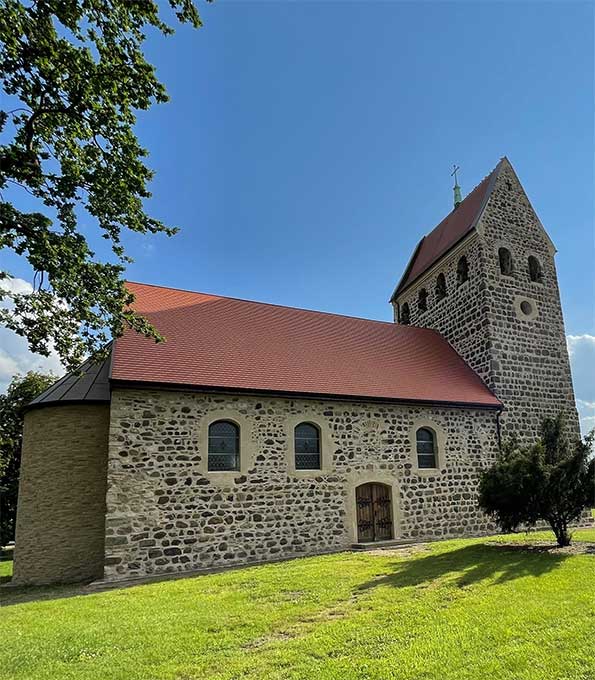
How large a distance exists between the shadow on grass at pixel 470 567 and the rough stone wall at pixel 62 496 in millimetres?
6851

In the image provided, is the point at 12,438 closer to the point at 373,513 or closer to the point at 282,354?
the point at 282,354

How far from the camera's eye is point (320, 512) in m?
12.4

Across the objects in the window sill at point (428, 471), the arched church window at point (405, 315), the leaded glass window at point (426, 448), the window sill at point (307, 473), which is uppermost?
the arched church window at point (405, 315)

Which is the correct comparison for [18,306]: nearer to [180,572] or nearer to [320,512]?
[180,572]

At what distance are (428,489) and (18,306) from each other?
11581 millimetres

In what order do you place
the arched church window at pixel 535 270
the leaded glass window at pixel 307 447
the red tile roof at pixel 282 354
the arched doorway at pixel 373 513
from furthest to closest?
the arched church window at pixel 535 270 → the arched doorway at pixel 373 513 → the leaded glass window at pixel 307 447 → the red tile roof at pixel 282 354

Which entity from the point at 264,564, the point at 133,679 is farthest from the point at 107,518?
the point at 133,679

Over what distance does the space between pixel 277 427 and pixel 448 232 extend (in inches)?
514

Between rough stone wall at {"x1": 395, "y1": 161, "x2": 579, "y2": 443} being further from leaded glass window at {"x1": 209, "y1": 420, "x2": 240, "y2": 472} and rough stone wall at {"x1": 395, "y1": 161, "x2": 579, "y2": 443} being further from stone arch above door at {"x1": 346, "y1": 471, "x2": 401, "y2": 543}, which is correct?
leaded glass window at {"x1": 209, "y1": 420, "x2": 240, "y2": 472}

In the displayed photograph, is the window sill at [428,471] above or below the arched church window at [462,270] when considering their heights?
below

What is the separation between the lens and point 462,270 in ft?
62.6

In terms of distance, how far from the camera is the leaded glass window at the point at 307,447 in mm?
12672

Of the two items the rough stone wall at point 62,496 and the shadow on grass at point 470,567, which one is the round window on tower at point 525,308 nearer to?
the shadow on grass at point 470,567

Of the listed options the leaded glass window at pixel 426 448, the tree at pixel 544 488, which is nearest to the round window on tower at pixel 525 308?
the leaded glass window at pixel 426 448
